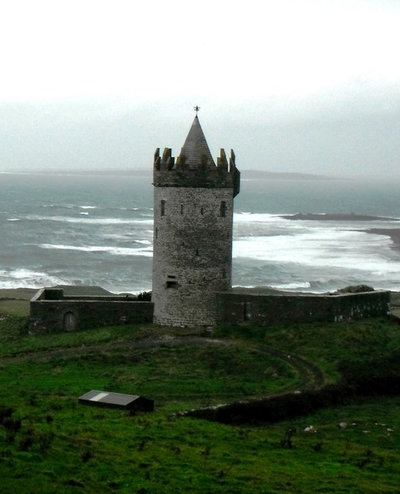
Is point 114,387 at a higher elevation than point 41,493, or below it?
below

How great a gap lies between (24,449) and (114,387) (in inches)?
341

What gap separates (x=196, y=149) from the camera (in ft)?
97.7

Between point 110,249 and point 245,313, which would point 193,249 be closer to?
point 245,313

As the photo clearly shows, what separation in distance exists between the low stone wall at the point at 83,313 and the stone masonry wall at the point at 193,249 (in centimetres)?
124

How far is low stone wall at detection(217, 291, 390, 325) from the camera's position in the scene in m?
28.8

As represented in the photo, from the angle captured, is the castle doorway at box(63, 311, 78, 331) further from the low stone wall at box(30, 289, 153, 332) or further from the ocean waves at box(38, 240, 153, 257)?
the ocean waves at box(38, 240, 153, 257)

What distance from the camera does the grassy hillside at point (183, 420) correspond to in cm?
1451

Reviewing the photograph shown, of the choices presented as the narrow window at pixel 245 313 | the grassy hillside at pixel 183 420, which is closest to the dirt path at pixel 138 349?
the grassy hillside at pixel 183 420

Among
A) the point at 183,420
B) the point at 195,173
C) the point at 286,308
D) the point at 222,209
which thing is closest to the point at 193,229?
the point at 222,209

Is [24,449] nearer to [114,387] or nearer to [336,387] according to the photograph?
[114,387]

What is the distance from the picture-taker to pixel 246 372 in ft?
81.8

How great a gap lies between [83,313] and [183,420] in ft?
38.0

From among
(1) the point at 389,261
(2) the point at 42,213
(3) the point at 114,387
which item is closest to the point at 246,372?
(3) the point at 114,387

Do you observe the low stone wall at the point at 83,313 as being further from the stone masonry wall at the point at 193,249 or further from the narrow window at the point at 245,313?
the narrow window at the point at 245,313
